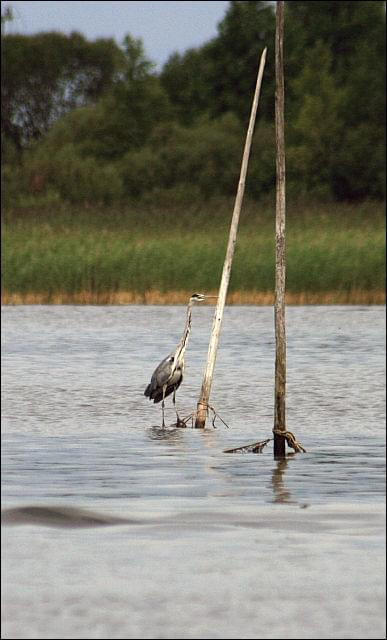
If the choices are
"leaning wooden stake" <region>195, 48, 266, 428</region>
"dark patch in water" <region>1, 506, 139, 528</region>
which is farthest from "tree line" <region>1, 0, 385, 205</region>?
"dark patch in water" <region>1, 506, 139, 528</region>

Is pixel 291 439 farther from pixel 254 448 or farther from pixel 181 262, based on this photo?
pixel 181 262

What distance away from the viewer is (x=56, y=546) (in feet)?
23.9

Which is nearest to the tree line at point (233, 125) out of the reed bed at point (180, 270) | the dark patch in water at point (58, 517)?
the reed bed at point (180, 270)

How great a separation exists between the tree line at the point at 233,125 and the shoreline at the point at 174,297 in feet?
60.8

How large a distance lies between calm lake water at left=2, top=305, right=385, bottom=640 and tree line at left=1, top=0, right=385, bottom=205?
1233 inches

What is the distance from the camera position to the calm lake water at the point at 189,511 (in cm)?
609

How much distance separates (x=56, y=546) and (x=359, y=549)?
1.31 metres

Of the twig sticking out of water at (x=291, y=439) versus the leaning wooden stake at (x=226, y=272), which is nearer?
the twig sticking out of water at (x=291, y=439)

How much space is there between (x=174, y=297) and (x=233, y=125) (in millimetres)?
30535

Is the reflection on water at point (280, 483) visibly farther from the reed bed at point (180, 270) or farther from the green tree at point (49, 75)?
the green tree at point (49, 75)

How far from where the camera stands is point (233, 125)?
56.9 meters

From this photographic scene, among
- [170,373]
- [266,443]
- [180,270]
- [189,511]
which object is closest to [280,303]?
[266,443]

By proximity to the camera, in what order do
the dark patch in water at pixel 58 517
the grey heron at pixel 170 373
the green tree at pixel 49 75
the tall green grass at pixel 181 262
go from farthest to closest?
the green tree at pixel 49 75
the tall green grass at pixel 181 262
the grey heron at pixel 170 373
the dark patch in water at pixel 58 517

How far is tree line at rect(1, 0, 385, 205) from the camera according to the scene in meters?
53.3
